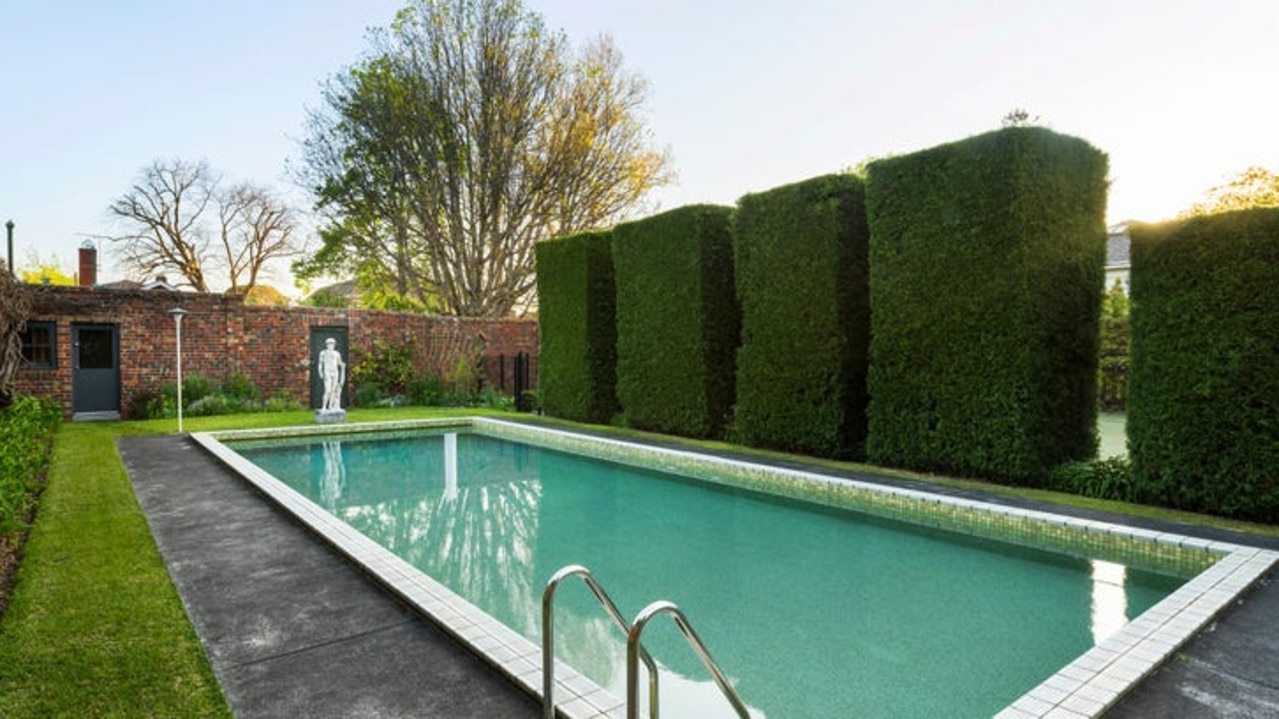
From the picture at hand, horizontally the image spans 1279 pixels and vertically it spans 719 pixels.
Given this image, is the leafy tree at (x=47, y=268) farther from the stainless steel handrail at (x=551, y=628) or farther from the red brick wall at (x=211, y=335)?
the stainless steel handrail at (x=551, y=628)

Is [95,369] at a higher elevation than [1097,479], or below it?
higher

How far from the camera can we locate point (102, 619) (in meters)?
3.46

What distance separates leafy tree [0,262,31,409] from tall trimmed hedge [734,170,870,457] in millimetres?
9259

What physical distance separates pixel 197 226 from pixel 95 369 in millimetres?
13748

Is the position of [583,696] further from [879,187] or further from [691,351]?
[691,351]

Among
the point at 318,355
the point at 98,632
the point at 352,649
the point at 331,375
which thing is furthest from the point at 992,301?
Result: the point at 318,355

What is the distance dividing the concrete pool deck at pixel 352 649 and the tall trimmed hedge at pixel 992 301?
91.1 inches

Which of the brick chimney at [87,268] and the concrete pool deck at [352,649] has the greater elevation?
Result: the brick chimney at [87,268]

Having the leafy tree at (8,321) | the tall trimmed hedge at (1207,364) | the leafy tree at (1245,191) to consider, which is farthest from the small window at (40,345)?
the leafy tree at (1245,191)

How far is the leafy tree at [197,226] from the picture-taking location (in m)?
24.1

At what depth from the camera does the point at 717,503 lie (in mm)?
7230

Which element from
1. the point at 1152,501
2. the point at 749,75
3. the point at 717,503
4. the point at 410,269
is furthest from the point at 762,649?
the point at 410,269

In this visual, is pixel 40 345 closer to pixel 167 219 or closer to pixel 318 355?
pixel 318 355

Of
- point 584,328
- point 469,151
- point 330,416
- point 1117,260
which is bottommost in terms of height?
point 330,416
